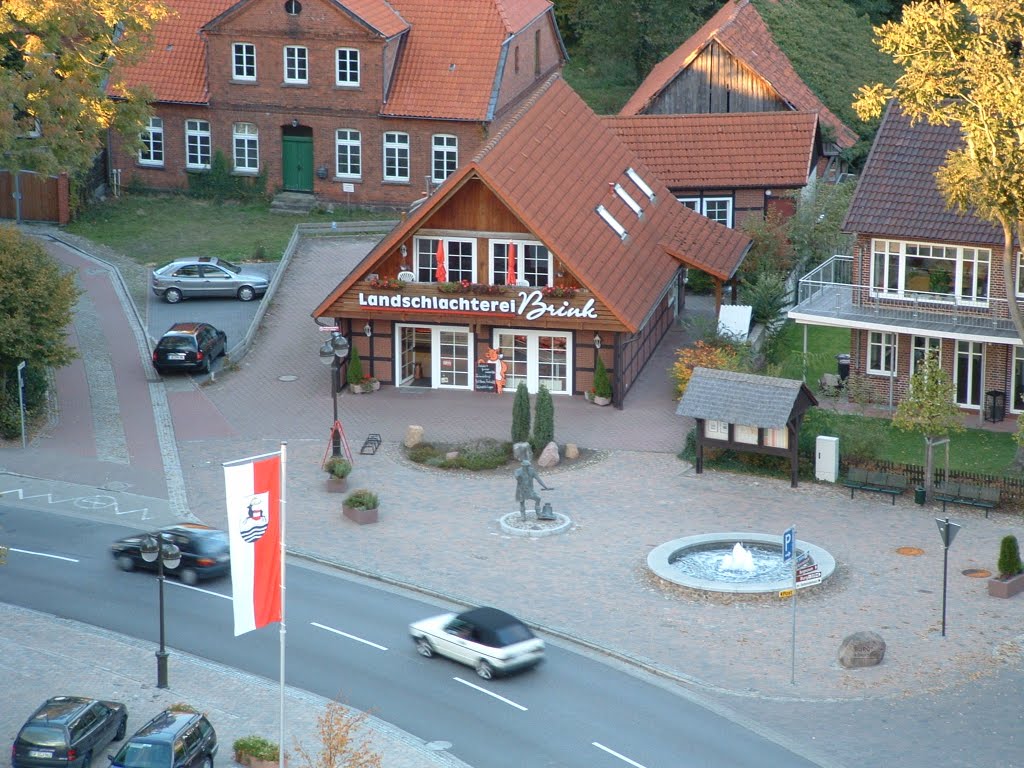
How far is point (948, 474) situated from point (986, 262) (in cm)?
843

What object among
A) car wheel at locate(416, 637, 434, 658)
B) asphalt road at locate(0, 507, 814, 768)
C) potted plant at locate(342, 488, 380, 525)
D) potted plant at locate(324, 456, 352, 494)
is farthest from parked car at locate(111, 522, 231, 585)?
car wheel at locate(416, 637, 434, 658)

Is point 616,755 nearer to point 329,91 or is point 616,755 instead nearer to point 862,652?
point 862,652

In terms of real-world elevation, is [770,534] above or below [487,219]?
below

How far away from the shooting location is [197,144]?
6981 centimetres

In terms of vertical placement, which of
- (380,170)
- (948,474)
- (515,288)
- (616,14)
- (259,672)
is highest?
(616,14)

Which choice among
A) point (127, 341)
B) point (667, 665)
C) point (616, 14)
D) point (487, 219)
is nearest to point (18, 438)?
point (127, 341)

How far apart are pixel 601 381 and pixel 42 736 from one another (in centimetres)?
2396

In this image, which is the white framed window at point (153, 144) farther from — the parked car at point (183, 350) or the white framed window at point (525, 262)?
the white framed window at point (525, 262)

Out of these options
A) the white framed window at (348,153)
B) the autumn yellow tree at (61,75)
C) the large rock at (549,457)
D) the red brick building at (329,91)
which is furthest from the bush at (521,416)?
the white framed window at (348,153)

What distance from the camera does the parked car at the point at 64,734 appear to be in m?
29.5

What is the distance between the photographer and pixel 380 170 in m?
68.3

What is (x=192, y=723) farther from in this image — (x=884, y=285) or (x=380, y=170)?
(x=380, y=170)

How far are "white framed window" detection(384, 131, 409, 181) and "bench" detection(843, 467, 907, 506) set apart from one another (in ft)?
96.9

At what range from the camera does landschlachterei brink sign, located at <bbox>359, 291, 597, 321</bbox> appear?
49906mm
